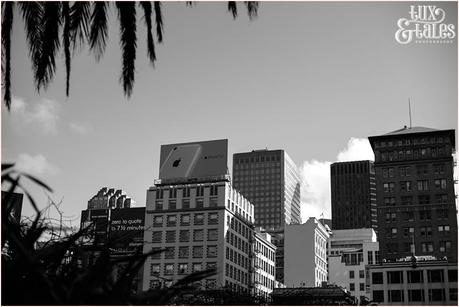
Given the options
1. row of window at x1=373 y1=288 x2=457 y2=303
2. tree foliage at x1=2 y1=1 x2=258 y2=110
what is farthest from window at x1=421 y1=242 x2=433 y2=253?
tree foliage at x1=2 y1=1 x2=258 y2=110

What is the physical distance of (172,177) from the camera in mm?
86312

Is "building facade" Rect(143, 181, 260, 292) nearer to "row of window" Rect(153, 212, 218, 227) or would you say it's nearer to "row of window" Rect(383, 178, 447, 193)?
"row of window" Rect(153, 212, 218, 227)

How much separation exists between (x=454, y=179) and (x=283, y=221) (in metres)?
111

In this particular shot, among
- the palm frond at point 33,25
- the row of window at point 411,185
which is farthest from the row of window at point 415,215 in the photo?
the palm frond at point 33,25

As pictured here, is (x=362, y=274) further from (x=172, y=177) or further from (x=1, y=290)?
(x=1, y=290)

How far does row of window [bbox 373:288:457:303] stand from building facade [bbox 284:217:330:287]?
30.6 metres

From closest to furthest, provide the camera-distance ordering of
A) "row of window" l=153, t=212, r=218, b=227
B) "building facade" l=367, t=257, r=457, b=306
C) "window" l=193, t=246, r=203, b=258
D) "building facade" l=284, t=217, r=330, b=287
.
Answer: "building facade" l=367, t=257, r=457, b=306, "window" l=193, t=246, r=203, b=258, "row of window" l=153, t=212, r=218, b=227, "building facade" l=284, t=217, r=330, b=287

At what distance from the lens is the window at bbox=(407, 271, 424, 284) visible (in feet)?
227

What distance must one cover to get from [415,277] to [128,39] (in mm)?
67710

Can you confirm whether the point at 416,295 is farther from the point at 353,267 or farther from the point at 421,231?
the point at 353,267

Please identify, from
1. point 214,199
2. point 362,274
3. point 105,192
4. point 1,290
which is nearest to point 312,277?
point 362,274

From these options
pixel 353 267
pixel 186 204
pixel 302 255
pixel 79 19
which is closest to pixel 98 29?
pixel 79 19

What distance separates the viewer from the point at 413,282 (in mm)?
69375

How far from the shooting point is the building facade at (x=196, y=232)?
257 ft
